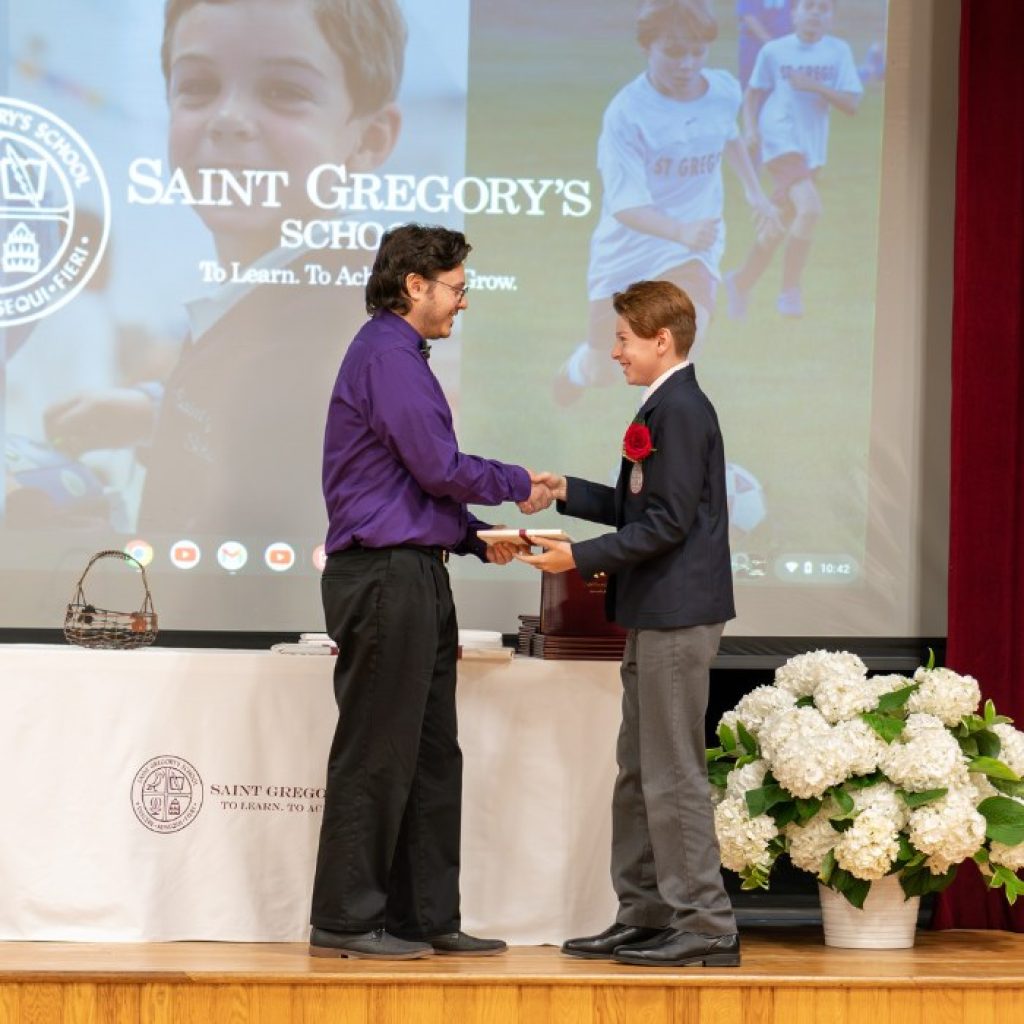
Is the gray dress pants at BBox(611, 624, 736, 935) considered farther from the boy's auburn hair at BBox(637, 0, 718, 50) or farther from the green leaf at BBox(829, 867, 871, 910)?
the boy's auburn hair at BBox(637, 0, 718, 50)

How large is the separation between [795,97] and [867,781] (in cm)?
199

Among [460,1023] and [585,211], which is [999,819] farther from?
[585,211]

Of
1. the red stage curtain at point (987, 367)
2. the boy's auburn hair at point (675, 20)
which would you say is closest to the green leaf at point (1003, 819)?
the red stage curtain at point (987, 367)

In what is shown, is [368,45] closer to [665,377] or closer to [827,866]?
[665,377]

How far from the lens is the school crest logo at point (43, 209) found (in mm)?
4434

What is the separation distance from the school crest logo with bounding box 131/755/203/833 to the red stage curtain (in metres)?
2.11

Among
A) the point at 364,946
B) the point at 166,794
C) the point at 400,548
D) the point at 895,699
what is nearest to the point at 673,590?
the point at 400,548

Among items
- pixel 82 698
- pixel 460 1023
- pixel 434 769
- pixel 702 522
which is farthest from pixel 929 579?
pixel 82 698

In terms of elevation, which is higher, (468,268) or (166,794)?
(468,268)

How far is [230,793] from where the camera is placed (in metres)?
3.83

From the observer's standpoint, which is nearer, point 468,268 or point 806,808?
point 806,808

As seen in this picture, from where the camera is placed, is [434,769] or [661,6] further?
[661,6]

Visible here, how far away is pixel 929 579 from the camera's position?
464cm

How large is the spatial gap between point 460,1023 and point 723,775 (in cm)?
102
